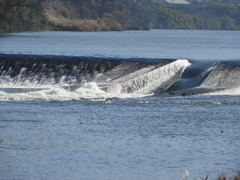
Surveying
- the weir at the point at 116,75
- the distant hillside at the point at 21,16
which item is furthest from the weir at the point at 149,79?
the distant hillside at the point at 21,16

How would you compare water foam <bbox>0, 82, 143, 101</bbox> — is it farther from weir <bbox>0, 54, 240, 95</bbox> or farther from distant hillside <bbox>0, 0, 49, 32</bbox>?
distant hillside <bbox>0, 0, 49, 32</bbox>

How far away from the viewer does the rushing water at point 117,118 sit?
19766 mm

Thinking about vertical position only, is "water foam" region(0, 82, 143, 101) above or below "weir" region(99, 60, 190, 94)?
below

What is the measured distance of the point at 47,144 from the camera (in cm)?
2223

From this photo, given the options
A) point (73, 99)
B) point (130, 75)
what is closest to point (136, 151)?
point (73, 99)

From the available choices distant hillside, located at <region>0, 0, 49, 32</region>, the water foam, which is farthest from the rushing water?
distant hillside, located at <region>0, 0, 49, 32</region>

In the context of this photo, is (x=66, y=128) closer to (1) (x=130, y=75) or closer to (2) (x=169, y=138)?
(2) (x=169, y=138)

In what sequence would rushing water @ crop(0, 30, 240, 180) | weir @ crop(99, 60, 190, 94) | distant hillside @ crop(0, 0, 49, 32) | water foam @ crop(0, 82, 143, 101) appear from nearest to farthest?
rushing water @ crop(0, 30, 240, 180), water foam @ crop(0, 82, 143, 101), weir @ crop(99, 60, 190, 94), distant hillside @ crop(0, 0, 49, 32)

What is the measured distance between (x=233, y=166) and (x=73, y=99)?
12.7m

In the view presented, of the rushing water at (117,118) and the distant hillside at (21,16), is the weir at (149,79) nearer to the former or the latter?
the rushing water at (117,118)

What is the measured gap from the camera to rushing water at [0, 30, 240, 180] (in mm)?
19766

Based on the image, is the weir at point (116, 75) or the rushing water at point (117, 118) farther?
the weir at point (116, 75)

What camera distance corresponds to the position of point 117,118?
26.8 m

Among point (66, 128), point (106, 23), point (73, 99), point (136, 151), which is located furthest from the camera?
point (106, 23)
